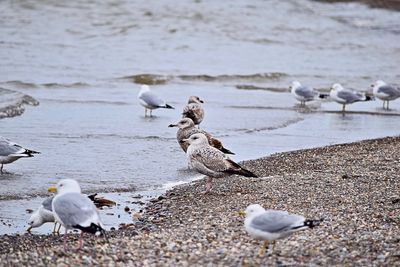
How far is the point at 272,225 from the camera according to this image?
685 centimetres

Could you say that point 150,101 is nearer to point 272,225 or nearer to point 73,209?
point 73,209

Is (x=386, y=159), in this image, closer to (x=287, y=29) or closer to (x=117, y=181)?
(x=117, y=181)

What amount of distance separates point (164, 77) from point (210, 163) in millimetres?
13271

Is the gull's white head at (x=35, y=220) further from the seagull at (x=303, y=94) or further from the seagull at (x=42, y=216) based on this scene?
the seagull at (x=303, y=94)

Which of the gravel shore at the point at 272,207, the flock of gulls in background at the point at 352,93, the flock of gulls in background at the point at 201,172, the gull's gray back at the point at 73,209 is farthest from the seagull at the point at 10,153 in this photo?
the flock of gulls in background at the point at 352,93

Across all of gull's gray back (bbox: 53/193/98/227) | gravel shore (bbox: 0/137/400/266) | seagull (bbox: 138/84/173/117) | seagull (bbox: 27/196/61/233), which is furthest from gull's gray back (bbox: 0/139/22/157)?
seagull (bbox: 138/84/173/117)

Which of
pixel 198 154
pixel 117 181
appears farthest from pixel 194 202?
pixel 117 181

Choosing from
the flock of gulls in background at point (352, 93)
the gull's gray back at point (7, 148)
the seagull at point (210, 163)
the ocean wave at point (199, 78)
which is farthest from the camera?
the ocean wave at point (199, 78)

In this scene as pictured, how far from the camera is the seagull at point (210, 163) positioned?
10016mm

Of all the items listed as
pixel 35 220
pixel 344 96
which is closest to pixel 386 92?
pixel 344 96

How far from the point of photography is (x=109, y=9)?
121 feet

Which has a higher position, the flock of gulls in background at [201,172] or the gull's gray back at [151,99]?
the flock of gulls in background at [201,172]

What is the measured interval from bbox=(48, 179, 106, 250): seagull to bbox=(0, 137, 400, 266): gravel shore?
0.70ft

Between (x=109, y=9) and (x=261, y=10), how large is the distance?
6562 millimetres
